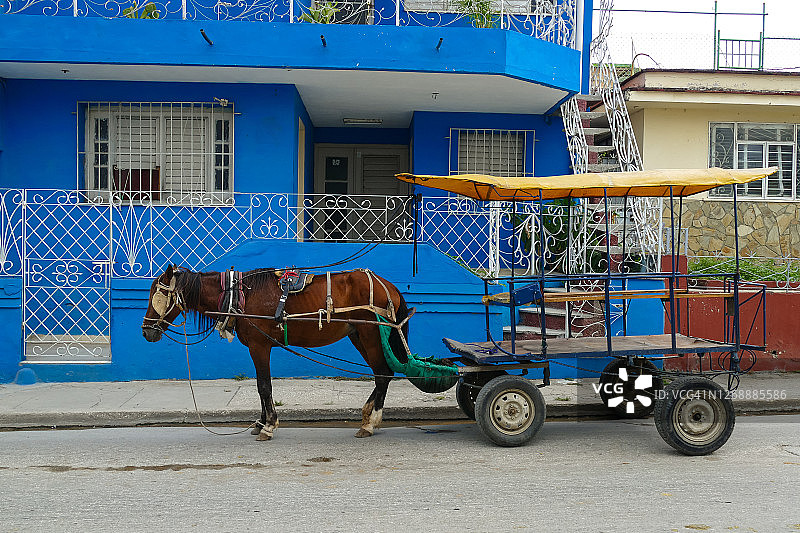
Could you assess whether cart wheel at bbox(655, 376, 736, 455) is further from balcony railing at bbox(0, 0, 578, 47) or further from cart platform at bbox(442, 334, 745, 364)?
balcony railing at bbox(0, 0, 578, 47)

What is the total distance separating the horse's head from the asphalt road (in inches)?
43.8

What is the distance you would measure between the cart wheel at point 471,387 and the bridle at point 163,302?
2.85 meters

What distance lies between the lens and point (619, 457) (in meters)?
6.58

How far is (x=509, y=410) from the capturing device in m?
6.84

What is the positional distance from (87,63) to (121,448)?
227 inches

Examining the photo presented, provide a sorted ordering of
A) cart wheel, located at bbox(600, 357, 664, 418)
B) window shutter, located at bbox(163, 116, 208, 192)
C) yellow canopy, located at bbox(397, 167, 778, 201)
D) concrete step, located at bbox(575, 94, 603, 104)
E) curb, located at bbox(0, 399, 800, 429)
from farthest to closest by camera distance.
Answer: concrete step, located at bbox(575, 94, 603, 104)
window shutter, located at bbox(163, 116, 208, 192)
curb, located at bbox(0, 399, 800, 429)
cart wheel, located at bbox(600, 357, 664, 418)
yellow canopy, located at bbox(397, 167, 778, 201)

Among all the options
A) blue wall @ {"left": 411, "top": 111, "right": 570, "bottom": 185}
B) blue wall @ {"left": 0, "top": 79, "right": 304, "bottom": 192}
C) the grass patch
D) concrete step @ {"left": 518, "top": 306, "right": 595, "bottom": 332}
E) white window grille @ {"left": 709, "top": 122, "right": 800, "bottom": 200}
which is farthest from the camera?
white window grille @ {"left": 709, "top": 122, "right": 800, "bottom": 200}

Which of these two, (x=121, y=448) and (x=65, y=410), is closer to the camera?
(x=121, y=448)

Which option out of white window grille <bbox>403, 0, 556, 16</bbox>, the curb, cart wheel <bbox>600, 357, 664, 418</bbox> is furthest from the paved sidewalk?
white window grille <bbox>403, 0, 556, 16</bbox>

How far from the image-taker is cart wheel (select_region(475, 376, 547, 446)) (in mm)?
6738

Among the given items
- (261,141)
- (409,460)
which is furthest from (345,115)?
(409,460)

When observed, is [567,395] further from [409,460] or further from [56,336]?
[56,336]

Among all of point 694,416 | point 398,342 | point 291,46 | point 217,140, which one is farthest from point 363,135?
point 694,416

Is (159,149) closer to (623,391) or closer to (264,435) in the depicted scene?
(264,435)
